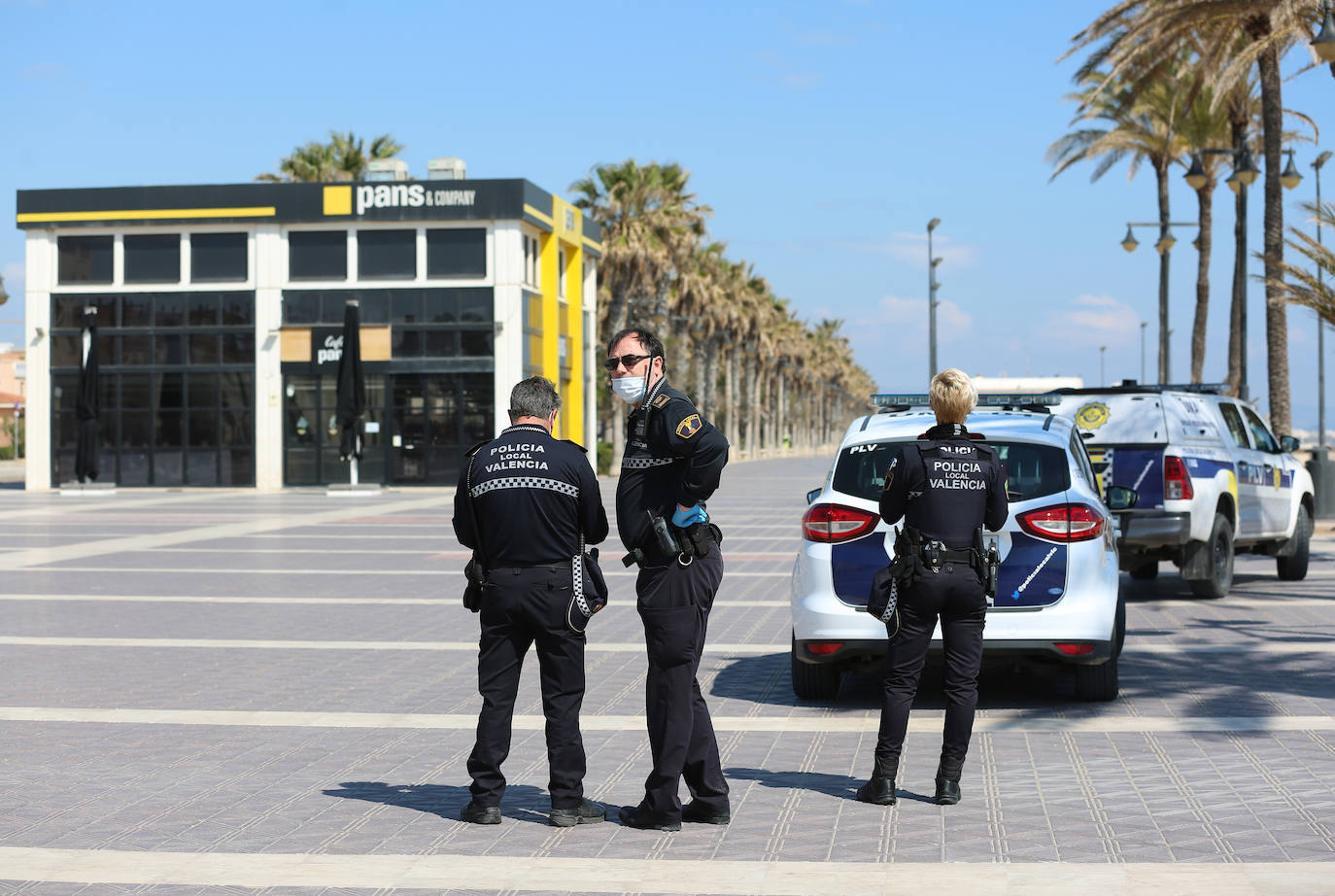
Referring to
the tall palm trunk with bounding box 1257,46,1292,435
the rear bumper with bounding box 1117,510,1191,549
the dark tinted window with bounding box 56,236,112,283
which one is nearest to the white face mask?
the rear bumper with bounding box 1117,510,1191,549

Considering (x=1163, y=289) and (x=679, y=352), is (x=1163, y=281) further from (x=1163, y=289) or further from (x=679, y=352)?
(x=679, y=352)

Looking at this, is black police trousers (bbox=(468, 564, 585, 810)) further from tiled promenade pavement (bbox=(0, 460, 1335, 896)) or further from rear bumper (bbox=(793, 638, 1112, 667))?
rear bumper (bbox=(793, 638, 1112, 667))

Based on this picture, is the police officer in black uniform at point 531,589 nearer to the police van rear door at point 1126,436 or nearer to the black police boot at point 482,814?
the black police boot at point 482,814

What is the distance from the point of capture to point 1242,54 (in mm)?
24750

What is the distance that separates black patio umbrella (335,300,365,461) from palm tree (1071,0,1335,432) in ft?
58.1

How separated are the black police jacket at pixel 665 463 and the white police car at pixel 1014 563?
8.71 ft

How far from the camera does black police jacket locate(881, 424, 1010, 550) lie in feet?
21.4

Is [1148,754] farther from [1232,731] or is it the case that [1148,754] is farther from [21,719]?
[21,719]

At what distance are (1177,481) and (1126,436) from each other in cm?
91

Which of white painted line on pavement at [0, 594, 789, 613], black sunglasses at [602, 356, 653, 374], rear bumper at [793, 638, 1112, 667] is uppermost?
black sunglasses at [602, 356, 653, 374]

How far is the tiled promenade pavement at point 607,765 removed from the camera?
17.9 ft

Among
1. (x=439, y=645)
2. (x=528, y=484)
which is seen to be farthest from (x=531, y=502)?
(x=439, y=645)

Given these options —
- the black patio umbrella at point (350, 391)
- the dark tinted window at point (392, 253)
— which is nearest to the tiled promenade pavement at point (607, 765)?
the black patio umbrella at point (350, 391)

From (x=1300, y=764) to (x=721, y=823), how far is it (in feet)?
9.28
